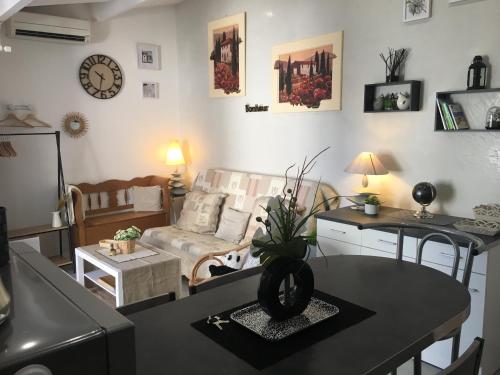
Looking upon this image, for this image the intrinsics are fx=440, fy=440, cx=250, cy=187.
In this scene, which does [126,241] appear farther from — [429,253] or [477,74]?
[477,74]

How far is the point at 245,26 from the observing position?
4348 millimetres

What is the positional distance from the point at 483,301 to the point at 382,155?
1.34 meters

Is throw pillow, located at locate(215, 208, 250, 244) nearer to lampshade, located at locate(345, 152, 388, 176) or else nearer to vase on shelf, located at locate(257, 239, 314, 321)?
lampshade, located at locate(345, 152, 388, 176)

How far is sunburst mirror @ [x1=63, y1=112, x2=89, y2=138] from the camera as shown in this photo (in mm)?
4555

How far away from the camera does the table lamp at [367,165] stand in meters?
3.15

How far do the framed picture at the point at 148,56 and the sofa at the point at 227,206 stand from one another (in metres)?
1.44

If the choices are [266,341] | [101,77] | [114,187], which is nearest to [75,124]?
[101,77]

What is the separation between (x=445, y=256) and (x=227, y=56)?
121 inches

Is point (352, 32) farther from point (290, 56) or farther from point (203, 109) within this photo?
point (203, 109)

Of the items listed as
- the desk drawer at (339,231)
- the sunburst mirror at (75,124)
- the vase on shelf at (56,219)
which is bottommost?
the vase on shelf at (56,219)

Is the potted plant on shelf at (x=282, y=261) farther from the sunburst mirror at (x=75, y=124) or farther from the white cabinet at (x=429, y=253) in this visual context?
the sunburst mirror at (x=75, y=124)

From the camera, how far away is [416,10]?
299 cm

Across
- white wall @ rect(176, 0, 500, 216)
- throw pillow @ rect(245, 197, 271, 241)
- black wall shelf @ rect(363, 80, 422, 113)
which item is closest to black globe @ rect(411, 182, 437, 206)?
white wall @ rect(176, 0, 500, 216)

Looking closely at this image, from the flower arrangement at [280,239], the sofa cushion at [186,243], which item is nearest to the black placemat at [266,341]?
the flower arrangement at [280,239]
